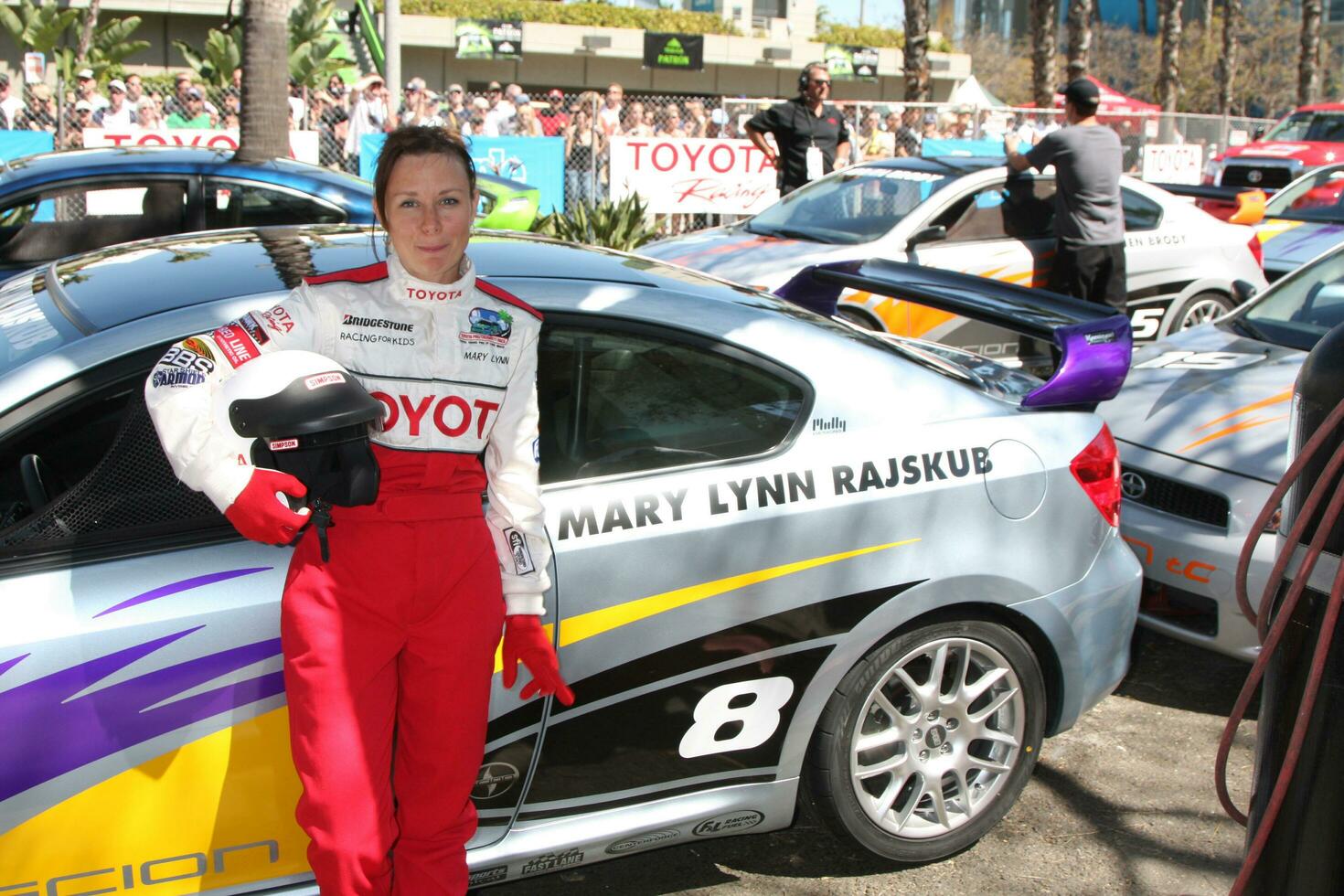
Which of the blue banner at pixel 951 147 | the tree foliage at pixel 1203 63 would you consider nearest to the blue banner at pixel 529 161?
the blue banner at pixel 951 147

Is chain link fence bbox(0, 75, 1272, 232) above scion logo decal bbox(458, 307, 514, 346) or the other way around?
above

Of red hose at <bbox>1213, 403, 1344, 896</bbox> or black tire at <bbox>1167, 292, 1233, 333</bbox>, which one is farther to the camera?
black tire at <bbox>1167, 292, 1233, 333</bbox>

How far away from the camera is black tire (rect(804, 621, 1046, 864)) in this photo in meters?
3.20

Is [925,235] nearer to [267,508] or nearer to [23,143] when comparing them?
[267,508]

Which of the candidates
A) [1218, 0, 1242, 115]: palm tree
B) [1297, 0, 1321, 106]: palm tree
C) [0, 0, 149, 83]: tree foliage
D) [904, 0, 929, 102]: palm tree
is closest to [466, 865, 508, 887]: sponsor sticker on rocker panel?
[904, 0, 929, 102]: palm tree

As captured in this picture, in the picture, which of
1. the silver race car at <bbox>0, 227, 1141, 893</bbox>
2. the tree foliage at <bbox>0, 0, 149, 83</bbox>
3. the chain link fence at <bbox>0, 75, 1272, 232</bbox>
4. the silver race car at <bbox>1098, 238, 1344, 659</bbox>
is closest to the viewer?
the silver race car at <bbox>0, 227, 1141, 893</bbox>

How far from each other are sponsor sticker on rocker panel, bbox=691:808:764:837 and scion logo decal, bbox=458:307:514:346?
4.13 ft

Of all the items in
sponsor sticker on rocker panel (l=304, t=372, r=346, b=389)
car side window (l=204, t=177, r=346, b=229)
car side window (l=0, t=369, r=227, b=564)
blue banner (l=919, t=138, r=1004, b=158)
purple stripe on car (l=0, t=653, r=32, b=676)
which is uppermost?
blue banner (l=919, t=138, r=1004, b=158)

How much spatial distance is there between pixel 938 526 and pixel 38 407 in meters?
2.00

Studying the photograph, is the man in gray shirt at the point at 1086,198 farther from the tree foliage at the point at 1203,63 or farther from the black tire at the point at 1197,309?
the tree foliage at the point at 1203,63

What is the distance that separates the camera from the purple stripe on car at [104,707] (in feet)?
7.86

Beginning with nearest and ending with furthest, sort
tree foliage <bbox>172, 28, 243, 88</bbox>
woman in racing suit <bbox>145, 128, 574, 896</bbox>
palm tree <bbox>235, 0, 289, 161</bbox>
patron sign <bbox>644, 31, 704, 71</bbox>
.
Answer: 1. woman in racing suit <bbox>145, 128, 574, 896</bbox>
2. palm tree <bbox>235, 0, 289, 161</bbox>
3. tree foliage <bbox>172, 28, 243, 88</bbox>
4. patron sign <bbox>644, 31, 704, 71</bbox>

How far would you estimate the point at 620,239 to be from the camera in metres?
10.5

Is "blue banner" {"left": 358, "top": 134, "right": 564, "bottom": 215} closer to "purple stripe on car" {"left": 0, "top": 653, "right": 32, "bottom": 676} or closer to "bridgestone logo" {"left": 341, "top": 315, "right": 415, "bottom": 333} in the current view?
"bridgestone logo" {"left": 341, "top": 315, "right": 415, "bottom": 333}
